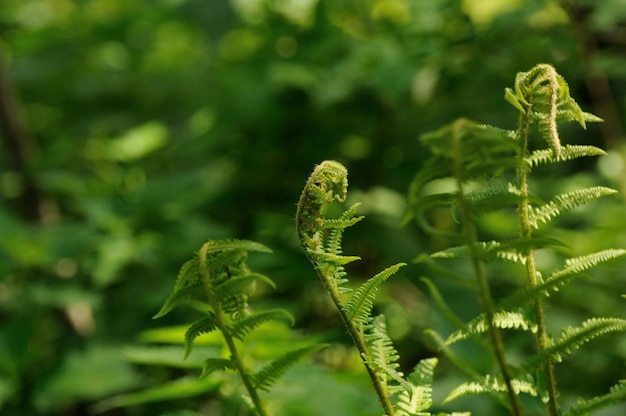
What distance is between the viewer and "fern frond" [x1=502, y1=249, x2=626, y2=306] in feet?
1.61

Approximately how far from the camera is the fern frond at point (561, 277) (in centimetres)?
49

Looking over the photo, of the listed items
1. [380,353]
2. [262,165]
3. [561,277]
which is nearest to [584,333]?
[561,277]

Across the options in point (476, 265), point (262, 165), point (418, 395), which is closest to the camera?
point (476, 265)

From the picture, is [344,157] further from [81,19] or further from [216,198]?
[81,19]

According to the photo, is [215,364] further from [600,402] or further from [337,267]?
[600,402]

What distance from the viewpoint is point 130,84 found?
2.37 m

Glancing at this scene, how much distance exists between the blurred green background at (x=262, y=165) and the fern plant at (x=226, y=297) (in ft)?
2.55

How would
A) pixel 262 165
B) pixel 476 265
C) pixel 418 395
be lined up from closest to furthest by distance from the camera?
pixel 476 265
pixel 418 395
pixel 262 165

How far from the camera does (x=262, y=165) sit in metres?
1.97

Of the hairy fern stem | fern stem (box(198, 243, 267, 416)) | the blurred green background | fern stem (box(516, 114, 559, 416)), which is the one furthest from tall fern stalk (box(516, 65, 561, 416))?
the blurred green background

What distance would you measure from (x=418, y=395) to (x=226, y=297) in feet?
0.57

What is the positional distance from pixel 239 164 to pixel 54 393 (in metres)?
0.87

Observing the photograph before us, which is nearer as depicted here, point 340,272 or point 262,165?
point 340,272

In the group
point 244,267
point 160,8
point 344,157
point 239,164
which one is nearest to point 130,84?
point 160,8
